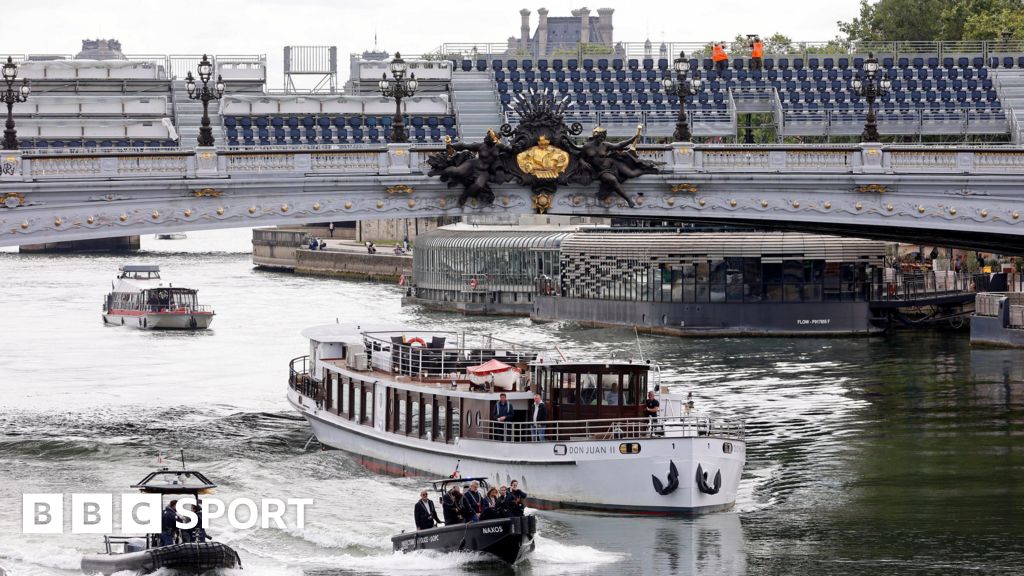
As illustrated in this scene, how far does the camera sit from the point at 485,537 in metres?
40.6

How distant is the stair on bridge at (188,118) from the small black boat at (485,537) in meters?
40.9

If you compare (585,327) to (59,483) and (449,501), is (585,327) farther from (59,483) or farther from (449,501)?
(449,501)

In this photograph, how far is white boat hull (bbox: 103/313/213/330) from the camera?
3898 inches

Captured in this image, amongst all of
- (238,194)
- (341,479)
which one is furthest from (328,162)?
(341,479)

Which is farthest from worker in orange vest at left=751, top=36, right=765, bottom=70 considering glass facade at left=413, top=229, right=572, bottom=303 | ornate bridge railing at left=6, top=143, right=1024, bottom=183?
ornate bridge railing at left=6, top=143, right=1024, bottom=183

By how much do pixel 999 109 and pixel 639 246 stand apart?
63.4 ft

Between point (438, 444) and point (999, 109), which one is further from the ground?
point (999, 109)

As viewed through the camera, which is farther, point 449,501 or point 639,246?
point 639,246

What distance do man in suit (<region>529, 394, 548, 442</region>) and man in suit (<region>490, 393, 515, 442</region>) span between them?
2.01 ft

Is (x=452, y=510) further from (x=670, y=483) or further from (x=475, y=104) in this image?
(x=475, y=104)

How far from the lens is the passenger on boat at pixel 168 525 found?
38.5 metres

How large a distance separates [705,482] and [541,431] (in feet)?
14.1

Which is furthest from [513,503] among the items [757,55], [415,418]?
[757,55]

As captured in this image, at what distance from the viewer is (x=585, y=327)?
322 feet
